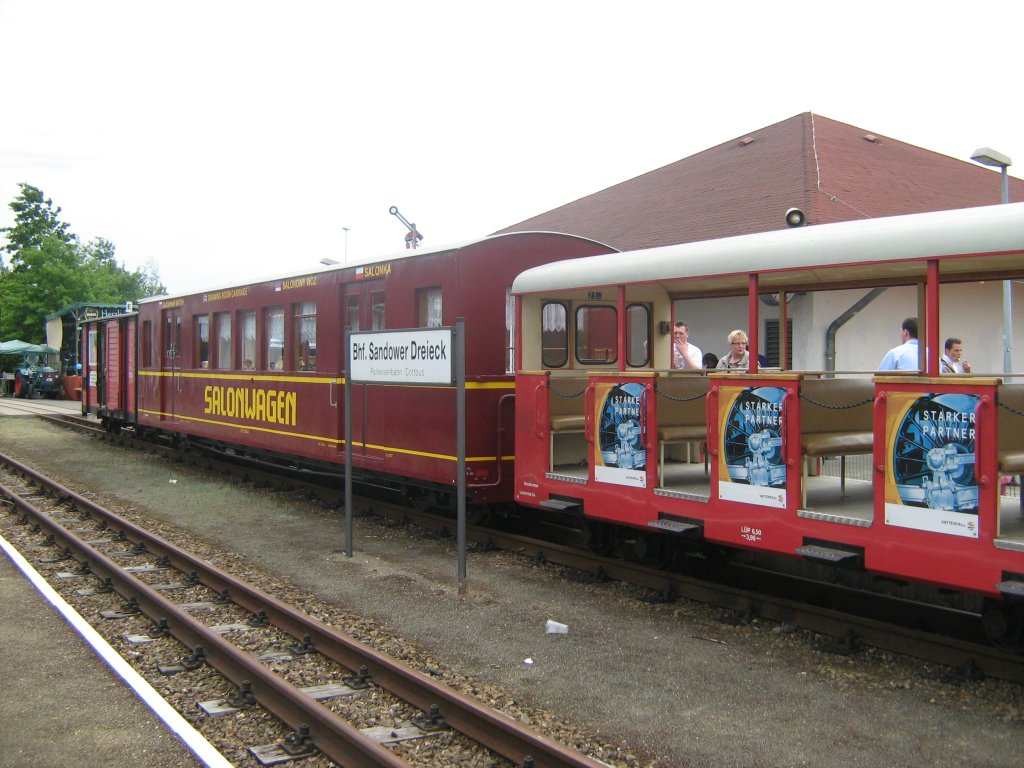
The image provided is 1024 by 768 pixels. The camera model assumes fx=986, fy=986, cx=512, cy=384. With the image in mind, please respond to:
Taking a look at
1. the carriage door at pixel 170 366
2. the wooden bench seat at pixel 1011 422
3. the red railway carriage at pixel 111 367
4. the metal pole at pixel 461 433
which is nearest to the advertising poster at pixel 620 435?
the metal pole at pixel 461 433

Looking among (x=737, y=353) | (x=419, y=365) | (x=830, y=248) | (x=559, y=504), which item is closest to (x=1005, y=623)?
(x=830, y=248)

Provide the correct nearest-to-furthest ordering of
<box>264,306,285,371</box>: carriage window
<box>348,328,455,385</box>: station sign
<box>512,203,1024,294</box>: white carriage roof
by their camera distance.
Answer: <box>512,203,1024,294</box>: white carriage roof → <box>348,328,455,385</box>: station sign → <box>264,306,285,371</box>: carriage window

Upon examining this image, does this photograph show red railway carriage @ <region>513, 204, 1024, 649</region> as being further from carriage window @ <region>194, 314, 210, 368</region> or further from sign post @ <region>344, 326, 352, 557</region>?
carriage window @ <region>194, 314, 210, 368</region>

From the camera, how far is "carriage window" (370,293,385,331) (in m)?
10.6

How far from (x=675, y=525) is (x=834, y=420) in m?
1.32

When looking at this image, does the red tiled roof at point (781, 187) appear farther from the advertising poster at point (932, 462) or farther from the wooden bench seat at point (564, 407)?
the advertising poster at point (932, 462)

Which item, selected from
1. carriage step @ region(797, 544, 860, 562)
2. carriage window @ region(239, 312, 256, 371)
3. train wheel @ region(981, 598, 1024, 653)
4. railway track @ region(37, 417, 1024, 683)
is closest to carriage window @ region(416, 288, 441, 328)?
railway track @ region(37, 417, 1024, 683)

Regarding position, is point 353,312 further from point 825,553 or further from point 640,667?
point 825,553

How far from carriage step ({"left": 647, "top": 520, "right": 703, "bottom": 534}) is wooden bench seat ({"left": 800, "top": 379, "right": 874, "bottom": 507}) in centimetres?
87

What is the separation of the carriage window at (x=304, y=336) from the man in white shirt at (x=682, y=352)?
4.65 metres

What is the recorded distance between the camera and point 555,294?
9172 millimetres

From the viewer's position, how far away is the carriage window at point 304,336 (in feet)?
39.2

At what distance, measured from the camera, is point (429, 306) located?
32.5 feet

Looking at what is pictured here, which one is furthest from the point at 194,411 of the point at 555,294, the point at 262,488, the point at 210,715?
the point at 210,715
